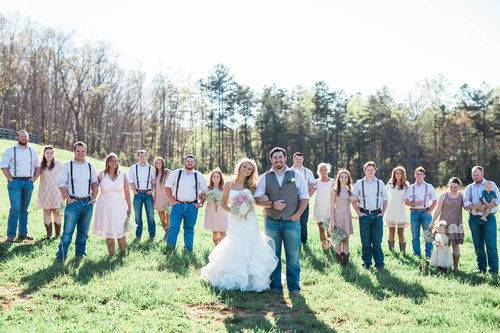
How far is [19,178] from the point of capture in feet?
34.6

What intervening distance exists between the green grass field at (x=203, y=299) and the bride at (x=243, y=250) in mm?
258

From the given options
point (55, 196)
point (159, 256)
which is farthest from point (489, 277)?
point (55, 196)

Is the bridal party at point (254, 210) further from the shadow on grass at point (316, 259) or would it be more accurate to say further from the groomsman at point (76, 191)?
the shadow on grass at point (316, 259)

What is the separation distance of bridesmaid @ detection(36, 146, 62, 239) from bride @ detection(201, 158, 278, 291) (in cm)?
539

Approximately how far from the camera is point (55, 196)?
11.1 m

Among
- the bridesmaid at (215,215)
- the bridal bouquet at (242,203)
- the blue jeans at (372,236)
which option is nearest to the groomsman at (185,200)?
the bridesmaid at (215,215)

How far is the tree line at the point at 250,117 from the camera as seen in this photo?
181ft

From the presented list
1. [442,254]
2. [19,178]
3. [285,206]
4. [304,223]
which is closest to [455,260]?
[442,254]

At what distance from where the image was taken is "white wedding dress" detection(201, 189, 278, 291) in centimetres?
749

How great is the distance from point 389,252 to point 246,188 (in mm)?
5847

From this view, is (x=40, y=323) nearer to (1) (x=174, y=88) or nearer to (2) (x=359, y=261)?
(2) (x=359, y=261)

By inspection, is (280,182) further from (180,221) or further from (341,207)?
(180,221)

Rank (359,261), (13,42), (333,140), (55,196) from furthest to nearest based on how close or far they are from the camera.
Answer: (333,140) < (13,42) < (55,196) < (359,261)

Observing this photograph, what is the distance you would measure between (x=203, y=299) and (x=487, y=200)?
663cm
